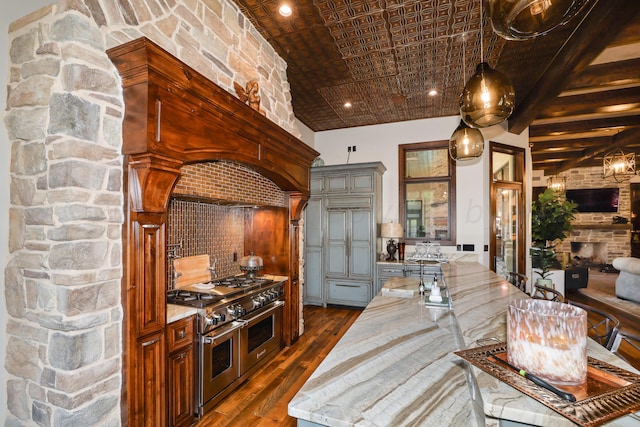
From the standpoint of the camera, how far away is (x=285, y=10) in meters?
2.65

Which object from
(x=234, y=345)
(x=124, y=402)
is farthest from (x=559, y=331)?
(x=234, y=345)

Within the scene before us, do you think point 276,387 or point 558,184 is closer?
point 276,387

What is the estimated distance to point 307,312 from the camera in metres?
5.02

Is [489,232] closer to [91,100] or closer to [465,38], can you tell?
[465,38]

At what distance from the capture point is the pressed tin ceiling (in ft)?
8.54

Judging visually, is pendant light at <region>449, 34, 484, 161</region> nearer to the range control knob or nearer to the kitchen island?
the kitchen island

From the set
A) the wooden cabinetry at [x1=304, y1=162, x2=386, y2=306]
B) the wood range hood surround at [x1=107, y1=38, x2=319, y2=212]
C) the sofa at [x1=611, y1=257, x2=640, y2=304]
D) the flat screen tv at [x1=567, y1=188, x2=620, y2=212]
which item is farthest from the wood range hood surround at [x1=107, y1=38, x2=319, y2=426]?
the flat screen tv at [x1=567, y1=188, x2=620, y2=212]

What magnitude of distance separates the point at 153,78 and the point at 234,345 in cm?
213

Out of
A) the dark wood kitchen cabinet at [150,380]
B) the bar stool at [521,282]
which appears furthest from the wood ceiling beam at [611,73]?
the dark wood kitchen cabinet at [150,380]

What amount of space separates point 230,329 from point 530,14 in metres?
2.68

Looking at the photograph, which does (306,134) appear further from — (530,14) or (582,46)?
(530,14)

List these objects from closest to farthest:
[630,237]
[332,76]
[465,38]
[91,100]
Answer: [91,100]
[465,38]
[332,76]
[630,237]

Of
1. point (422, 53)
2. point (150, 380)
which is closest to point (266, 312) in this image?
point (150, 380)

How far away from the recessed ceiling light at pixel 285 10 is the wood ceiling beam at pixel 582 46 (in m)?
2.34
